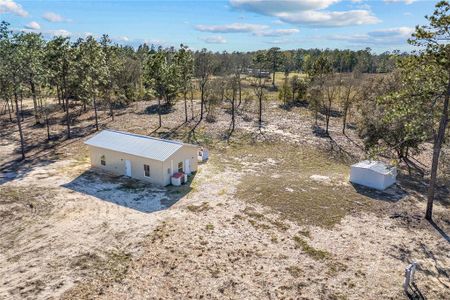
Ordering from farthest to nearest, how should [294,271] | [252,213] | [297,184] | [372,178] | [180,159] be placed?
[180,159] → [297,184] → [372,178] → [252,213] → [294,271]

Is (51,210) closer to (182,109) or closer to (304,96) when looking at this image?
(182,109)

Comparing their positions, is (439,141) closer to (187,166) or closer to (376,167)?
(376,167)

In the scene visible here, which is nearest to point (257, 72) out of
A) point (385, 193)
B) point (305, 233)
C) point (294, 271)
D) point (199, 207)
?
point (385, 193)

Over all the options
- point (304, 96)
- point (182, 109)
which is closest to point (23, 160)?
point (182, 109)

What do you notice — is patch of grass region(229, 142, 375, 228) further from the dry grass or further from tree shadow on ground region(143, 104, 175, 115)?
tree shadow on ground region(143, 104, 175, 115)

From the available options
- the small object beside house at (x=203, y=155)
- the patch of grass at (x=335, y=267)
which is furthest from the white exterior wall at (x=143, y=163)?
the patch of grass at (x=335, y=267)
